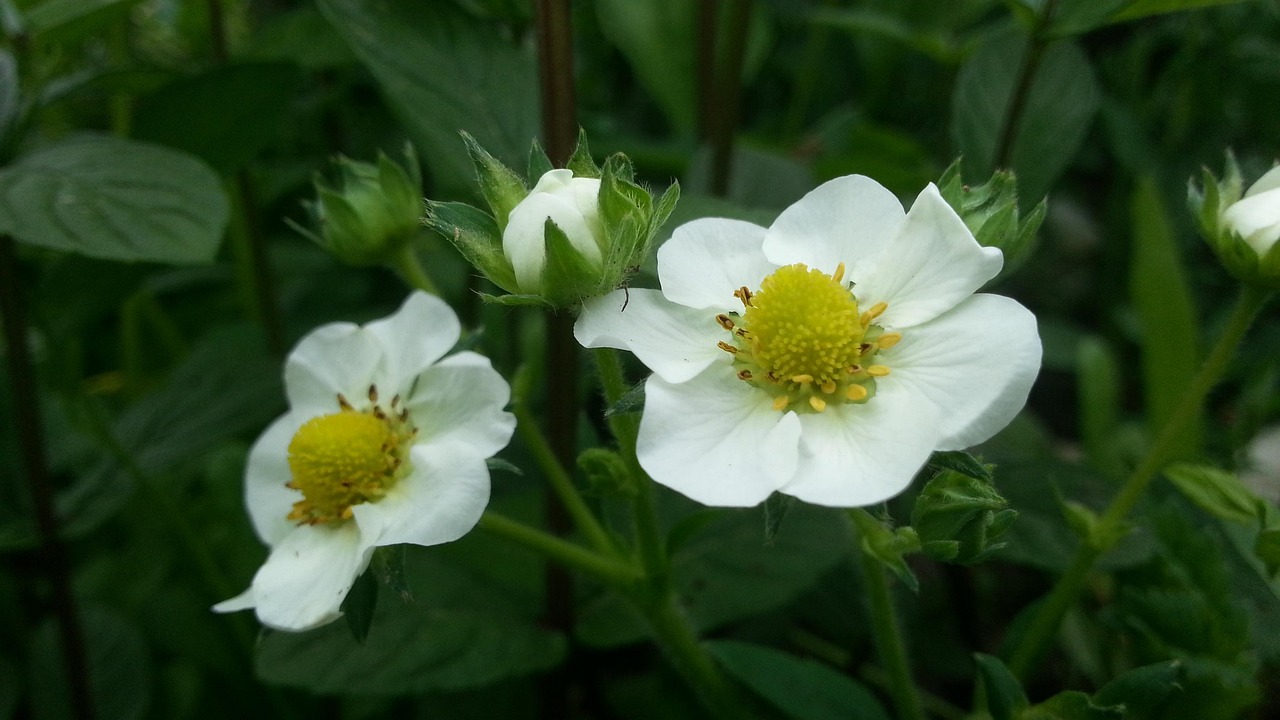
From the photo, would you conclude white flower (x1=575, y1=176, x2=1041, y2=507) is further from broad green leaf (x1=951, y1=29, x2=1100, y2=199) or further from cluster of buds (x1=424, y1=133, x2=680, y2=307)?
broad green leaf (x1=951, y1=29, x2=1100, y2=199)

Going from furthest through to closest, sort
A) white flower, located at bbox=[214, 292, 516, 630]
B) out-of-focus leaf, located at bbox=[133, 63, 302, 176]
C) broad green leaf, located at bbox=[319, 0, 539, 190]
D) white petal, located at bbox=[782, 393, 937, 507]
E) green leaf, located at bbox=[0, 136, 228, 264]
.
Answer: out-of-focus leaf, located at bbox=[133, 63, 302, 176]
broad green leaf, located at bbox=[319, 0, 539, 190]
green leaf, located at bbox=[0, 136, 228, 264]
white flower, located at bbox=[214, 292, 516, 630]
white petal, located at bbox=[782, 393, 937, 507]

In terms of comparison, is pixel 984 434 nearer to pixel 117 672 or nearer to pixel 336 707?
pixel 336 707

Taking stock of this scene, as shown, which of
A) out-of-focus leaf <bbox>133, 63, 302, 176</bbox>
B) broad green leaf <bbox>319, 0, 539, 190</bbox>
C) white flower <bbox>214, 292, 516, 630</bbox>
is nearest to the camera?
white flower <bbox>214, 292, 516, 630</bbox>

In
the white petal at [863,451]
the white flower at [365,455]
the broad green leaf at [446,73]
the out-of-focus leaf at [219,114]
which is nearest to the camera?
the white petal at [863,451]

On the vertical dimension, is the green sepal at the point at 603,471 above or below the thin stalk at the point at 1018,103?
below

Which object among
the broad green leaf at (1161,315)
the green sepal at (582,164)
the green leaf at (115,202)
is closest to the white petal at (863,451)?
the green sepal at (582,164)

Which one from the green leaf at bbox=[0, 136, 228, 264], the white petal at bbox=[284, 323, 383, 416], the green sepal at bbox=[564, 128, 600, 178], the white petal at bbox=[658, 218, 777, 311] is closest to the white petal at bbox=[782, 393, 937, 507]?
the white petal at bbox=[658, 218, 777, 311]

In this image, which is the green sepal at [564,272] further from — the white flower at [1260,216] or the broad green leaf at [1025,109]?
the broad green leaf at [1025,109]
